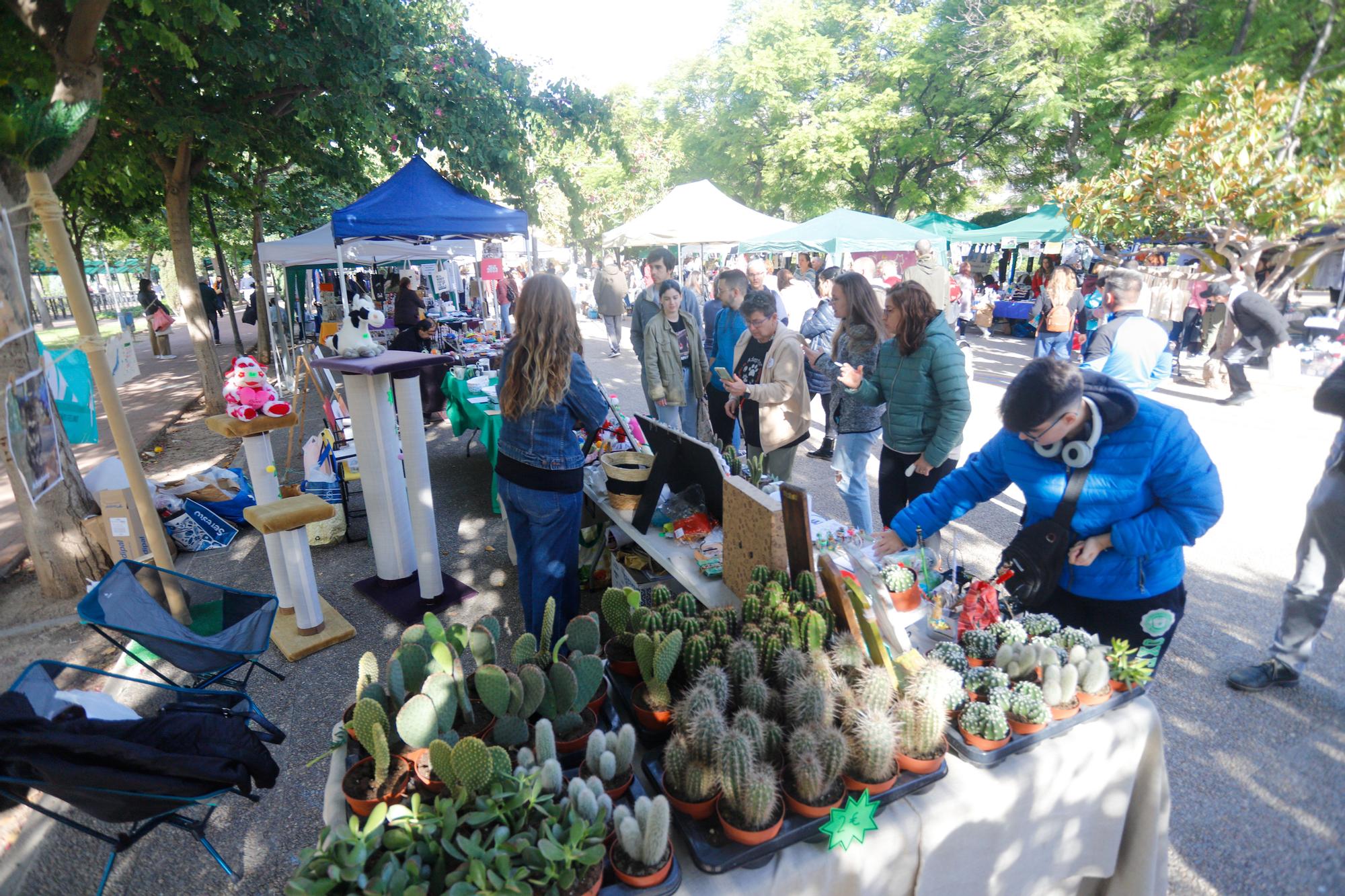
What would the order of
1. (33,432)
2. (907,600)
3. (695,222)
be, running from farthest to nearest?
1. (695,222)
2. (33,432)
3. (907,600)

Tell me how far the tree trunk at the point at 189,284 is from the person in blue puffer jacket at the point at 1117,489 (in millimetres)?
9331

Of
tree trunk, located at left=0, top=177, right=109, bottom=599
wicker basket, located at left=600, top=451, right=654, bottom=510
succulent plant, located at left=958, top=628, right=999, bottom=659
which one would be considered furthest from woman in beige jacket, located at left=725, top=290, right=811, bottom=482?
tree trunk, located at left=0, top=177, right=109, bottom=599

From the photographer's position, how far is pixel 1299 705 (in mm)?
3002

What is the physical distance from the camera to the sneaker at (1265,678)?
10.2ft

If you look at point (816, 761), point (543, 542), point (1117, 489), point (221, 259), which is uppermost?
point (221, 259)

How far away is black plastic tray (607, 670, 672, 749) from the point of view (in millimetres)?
1726

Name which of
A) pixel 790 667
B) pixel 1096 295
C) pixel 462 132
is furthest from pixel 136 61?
pixel 1096 295

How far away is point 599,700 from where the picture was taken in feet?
5.92

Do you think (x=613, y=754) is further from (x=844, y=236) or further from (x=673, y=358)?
(x=844, y=236)

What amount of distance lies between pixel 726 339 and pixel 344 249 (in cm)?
775

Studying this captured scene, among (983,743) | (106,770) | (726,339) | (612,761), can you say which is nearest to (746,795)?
(612,761)

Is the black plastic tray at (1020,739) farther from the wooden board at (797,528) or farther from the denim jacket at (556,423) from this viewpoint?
the denim jacket at (556,423)

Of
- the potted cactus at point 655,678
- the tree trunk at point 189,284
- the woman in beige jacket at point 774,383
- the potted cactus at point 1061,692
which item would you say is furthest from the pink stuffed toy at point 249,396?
the tree trunk at point 189,284

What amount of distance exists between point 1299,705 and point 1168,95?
50.8ft
